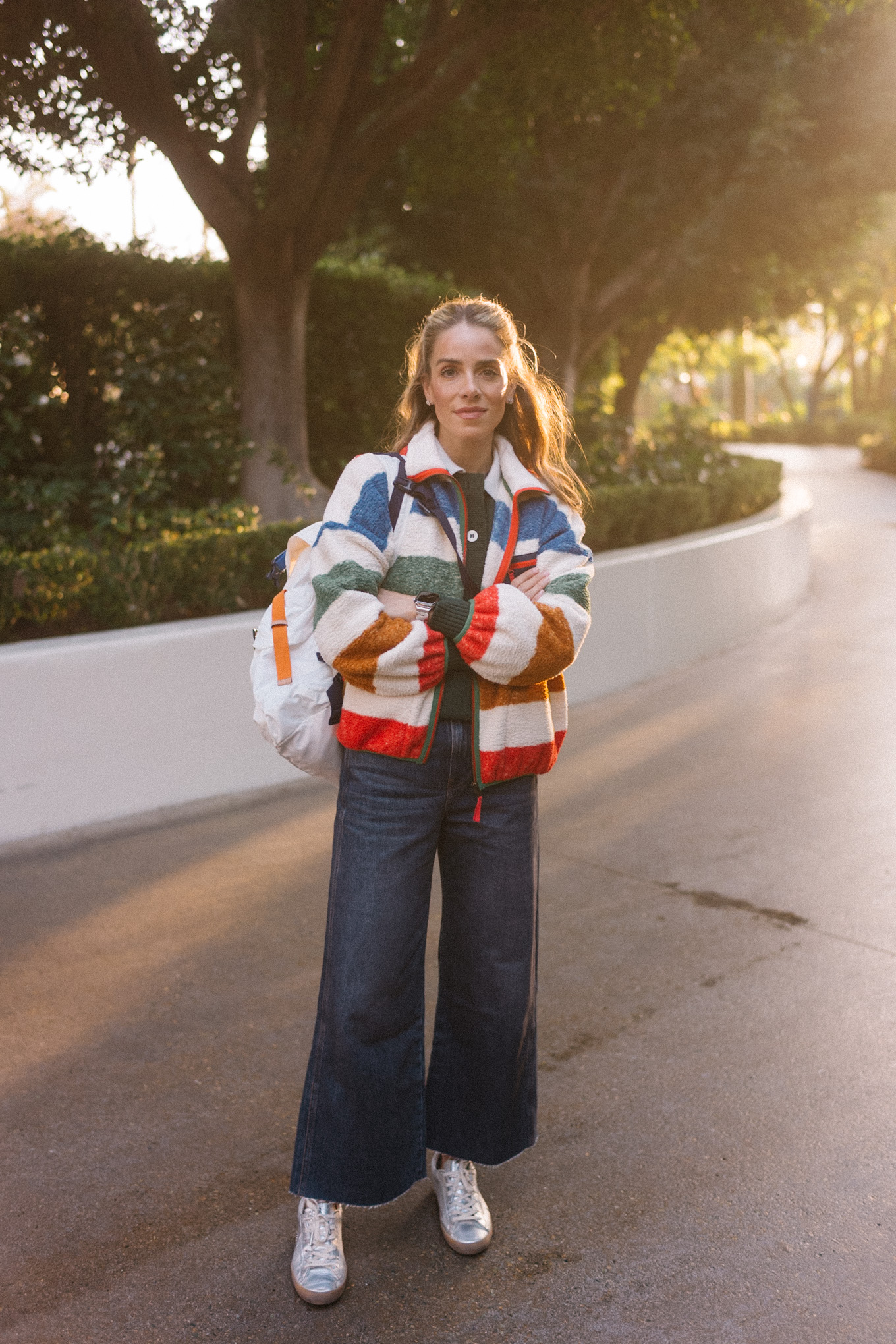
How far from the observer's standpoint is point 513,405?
2.65 m

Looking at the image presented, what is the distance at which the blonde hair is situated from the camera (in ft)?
8.32

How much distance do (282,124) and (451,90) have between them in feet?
4.24

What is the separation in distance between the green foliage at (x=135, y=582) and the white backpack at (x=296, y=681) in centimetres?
388

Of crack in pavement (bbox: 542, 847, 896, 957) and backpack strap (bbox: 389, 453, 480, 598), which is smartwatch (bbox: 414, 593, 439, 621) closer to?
backpack strap (bbox: 389, 453, 480, 598)

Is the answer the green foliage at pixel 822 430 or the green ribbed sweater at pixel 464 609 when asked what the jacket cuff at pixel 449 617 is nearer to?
the green ribbed sweater at pixel 464 609

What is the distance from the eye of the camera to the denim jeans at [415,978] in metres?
2.45

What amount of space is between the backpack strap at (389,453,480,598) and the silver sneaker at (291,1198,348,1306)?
Result: 1.30 meters

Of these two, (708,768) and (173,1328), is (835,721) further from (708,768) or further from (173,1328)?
(173,1328)

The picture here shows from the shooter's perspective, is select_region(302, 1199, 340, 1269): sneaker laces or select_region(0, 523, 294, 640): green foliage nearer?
select_region(302, 1199, 340, 1269): sneaker laces

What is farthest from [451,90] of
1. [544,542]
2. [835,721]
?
[544,542]

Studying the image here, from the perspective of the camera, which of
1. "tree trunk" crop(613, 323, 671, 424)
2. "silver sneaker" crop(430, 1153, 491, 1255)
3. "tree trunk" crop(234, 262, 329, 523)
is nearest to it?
"silver sneaker" crop(430, 1153, 491, 1255)

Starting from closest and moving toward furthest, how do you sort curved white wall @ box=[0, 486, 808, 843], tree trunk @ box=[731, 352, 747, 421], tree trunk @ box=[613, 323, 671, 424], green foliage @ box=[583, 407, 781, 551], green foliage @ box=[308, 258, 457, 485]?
curved white wall @ box=[0, 486, 808, 843] < green foliage @ box=[583, 407, 781, 551] < green foliage @ box=[308, 258, 457, 485] < tree trunk @ box=[613, 323, 671, 424] < tree trunk @ box=[731, 352, 747, 421]

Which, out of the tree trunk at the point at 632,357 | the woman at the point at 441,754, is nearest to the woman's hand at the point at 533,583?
the woman at the point at 441,754

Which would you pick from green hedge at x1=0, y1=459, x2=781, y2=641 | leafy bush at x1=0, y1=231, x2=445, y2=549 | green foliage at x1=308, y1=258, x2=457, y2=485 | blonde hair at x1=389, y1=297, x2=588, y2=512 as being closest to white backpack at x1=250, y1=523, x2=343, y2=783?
blonde hair at x1=389, y1=297, x2=588, y2=512
